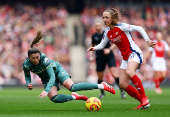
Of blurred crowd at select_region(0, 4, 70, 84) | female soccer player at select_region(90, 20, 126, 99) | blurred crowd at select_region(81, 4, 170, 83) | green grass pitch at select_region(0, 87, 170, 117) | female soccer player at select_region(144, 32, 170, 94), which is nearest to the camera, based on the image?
green grass pitch at select_region(0, 87, 170, 117)

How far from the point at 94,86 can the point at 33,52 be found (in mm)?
1466

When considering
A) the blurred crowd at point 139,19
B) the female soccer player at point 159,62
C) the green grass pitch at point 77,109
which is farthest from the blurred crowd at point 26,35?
the green grass pitch at point 77,109

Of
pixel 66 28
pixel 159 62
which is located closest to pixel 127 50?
pixel 159 62

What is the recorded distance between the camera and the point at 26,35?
2333 cm

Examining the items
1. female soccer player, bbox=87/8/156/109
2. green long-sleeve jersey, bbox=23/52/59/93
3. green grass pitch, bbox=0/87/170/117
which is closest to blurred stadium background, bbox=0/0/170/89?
green grass pitch, bbox=0/87/170/117

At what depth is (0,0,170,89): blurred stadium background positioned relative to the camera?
21906 millimetres

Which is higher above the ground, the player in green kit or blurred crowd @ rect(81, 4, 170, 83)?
blurred crowd @ rect(81, 4, 170, 83)

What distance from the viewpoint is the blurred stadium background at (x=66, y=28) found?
71.9 ft

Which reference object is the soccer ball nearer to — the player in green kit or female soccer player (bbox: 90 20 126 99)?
the player in green kit

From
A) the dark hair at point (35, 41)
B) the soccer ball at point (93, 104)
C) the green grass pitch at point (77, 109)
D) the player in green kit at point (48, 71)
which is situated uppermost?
the dark hair at point (35, 41)

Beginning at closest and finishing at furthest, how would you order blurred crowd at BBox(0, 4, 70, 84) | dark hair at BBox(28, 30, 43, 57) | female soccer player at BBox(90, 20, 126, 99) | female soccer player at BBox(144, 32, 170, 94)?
dark hair at BBox(28, 30, 43, 57) < female soccer player at BBox(90, 20, 126, 99) < female soccer player at BBox(144, 32, 170, 94) < blurred crowd at BBox(0, 4, 70, 84)

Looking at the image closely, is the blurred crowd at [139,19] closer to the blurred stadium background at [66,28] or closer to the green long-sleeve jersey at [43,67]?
the blurred stadium background at [66,28]

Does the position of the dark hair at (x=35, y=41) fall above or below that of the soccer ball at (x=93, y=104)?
above

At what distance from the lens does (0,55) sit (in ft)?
73.1
